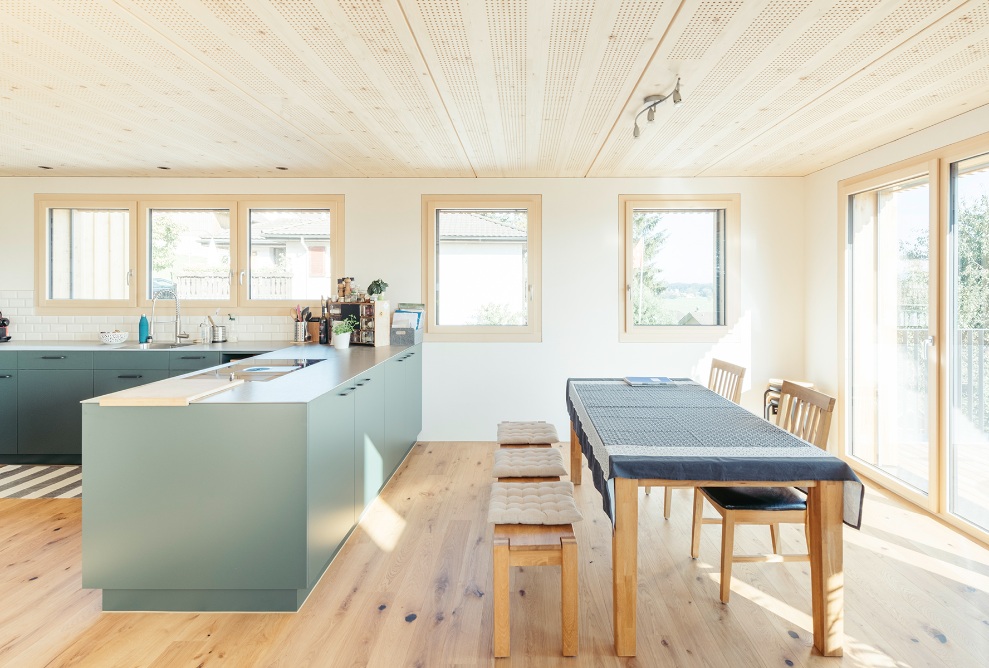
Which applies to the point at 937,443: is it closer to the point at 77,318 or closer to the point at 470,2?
the point at 470,2

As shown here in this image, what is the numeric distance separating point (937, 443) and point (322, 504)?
3717mm

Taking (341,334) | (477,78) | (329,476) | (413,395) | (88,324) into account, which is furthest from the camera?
(88,324)

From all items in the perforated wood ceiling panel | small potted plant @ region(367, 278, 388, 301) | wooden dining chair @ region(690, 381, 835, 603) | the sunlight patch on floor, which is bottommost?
the sunlight patch on floor

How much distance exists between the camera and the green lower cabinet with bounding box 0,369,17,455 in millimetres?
3918

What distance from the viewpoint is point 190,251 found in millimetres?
4750

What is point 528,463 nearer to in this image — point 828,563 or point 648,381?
point 648,381

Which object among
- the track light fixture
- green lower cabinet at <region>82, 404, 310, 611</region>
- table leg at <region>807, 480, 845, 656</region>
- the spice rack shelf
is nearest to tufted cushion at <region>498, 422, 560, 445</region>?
green lower cabinet at <region>82, 404, 310, 611</region>

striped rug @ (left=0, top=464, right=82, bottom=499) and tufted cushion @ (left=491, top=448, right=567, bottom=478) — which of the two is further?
striped rug @ (left=0, top=464, right=82, bottom=499)

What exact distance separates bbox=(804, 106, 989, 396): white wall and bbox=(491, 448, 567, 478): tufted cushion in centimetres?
294

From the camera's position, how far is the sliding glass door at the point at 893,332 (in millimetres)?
3365

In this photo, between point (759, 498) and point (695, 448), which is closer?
point (695, 448)

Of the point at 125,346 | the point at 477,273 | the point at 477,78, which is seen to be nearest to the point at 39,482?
the point at 125,346

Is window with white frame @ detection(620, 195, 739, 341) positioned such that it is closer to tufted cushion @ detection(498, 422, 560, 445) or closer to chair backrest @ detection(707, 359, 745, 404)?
chair backrest @ detection(707, 359, 745, 404)

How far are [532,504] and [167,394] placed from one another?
1602 mm
